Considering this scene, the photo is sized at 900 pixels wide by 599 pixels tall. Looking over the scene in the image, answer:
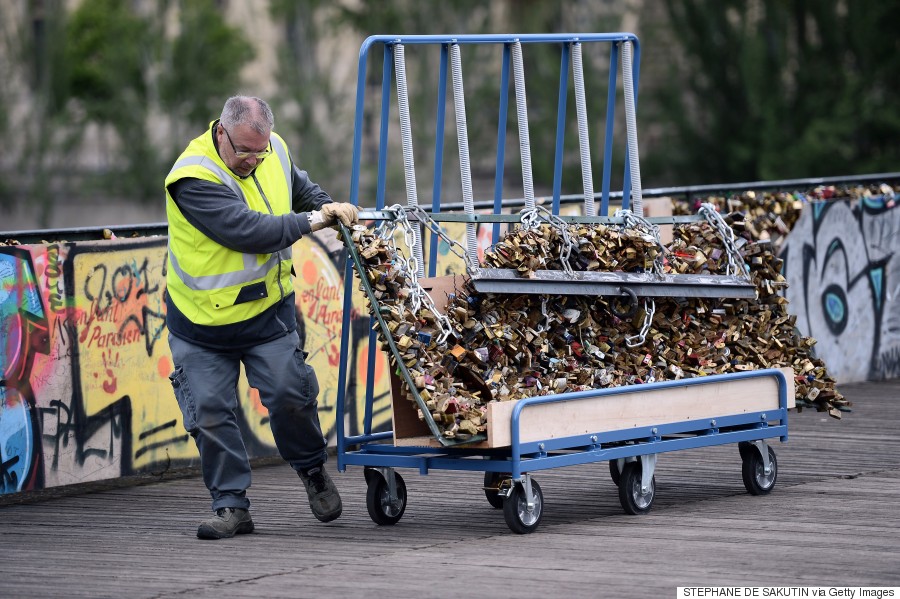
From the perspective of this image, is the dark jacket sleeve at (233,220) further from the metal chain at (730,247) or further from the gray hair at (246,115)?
the metal chain at (730,247)

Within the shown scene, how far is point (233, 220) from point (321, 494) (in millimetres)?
1406

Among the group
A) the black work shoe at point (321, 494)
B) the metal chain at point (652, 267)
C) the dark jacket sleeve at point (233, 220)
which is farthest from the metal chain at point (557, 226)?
the black work shoe at point (321, 494)

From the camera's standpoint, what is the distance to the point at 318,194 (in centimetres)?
806

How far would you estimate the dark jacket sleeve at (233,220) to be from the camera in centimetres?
733

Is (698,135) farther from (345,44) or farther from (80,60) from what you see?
(80,60)

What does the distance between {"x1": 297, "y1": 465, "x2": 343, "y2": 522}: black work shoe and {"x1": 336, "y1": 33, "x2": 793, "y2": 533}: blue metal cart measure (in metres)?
0.12

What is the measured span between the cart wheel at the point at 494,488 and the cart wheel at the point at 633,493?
550 millimetres

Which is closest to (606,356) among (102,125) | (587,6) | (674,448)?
(674,448)

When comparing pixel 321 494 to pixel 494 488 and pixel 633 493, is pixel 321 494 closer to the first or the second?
pixel 494 488

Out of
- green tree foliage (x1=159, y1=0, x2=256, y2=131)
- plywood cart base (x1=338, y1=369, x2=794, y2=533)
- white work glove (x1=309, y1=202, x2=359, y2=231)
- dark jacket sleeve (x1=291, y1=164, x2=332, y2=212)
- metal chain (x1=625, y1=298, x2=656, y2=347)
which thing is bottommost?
plywood cart base (x1=338, y1=369, x2=794, y2=533)

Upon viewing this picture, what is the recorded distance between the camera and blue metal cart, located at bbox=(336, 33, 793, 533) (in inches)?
292

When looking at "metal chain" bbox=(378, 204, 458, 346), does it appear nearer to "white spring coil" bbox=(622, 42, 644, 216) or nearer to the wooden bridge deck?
the wooden bridge deck

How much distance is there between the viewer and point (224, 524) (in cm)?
751

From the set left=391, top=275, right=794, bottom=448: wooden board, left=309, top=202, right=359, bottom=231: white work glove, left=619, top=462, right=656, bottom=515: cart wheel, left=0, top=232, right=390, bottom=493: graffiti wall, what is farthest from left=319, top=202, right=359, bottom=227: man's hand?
left=0, top=232, right=390, bottom=493: graffiti wall
